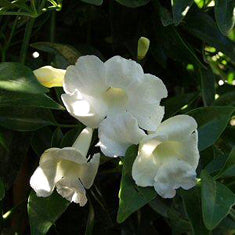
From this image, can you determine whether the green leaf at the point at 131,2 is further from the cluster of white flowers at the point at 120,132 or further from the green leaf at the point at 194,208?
the green leaf at the point at 194,208

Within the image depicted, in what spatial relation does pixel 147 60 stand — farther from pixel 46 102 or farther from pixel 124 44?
pixel 46 102

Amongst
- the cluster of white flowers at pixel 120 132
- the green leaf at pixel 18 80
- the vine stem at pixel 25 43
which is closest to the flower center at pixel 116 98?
the cluster of white flowers at pixel 120 132

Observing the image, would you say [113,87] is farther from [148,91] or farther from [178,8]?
[178,8]


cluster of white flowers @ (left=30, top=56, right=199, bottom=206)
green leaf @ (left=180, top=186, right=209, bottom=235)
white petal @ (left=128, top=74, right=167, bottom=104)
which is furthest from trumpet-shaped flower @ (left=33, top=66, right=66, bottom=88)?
green leaf @ (left=180, top=186, right=209, bottom=235)

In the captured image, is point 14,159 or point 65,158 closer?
point 65,158

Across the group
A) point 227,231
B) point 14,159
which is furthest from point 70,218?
point 227,231

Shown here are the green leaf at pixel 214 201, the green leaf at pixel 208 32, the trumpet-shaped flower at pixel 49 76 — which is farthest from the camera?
the green leaf at pixel 208 32
